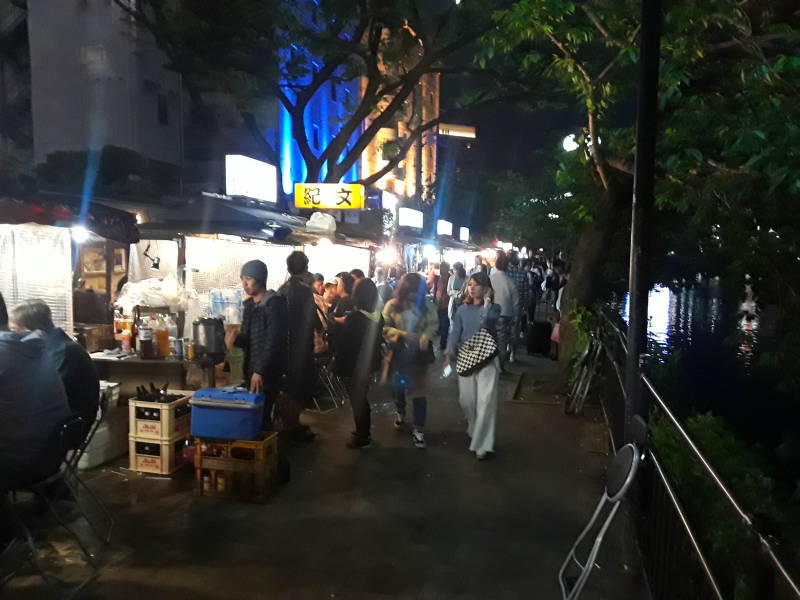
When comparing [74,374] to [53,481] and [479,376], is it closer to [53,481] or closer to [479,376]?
[53,481]

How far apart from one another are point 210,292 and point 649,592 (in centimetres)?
568

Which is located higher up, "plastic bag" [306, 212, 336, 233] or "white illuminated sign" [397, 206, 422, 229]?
"white illuminated sign" [397, 206, 422, 229]

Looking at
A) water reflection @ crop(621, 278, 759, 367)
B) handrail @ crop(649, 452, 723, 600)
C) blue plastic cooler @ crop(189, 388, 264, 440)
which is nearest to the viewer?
handrail @ crop(649, 452, 723, 600)

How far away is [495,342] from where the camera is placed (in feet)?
21.4

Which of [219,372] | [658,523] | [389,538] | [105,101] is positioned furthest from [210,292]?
[105,101]

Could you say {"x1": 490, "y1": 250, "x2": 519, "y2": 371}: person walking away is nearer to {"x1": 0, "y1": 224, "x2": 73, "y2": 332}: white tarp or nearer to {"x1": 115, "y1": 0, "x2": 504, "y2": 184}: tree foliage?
{"x1": 0, "y1": 224, "x2": 73, "y2": 332}: white tarp

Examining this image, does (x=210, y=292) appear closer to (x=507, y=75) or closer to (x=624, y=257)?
(x=624, y=257)

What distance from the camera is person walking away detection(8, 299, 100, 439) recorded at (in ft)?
14.9

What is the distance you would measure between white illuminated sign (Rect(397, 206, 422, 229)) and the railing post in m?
18.2

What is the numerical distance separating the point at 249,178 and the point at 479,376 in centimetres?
840

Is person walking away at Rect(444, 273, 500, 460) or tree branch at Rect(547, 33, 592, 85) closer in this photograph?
person walking away at Rect(444, 273, 500, 460)

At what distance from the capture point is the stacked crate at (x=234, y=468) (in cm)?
523

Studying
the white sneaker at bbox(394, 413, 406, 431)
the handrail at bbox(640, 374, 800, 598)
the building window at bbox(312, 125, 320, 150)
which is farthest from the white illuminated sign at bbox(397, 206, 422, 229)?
the handrail at bbox(640, 374, 800, 598)

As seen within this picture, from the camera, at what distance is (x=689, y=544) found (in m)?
2.94
